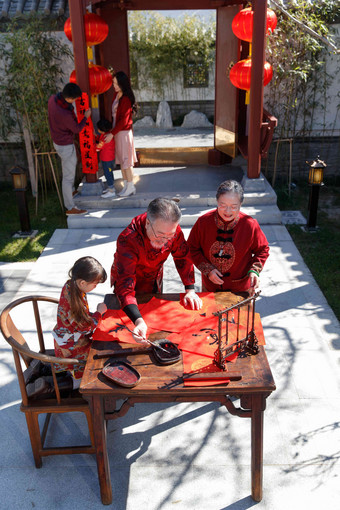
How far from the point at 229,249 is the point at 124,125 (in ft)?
12.0

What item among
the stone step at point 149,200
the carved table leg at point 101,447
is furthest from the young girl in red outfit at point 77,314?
the stone step at point 149,200

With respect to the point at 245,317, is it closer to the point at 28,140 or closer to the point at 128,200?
the point at 128,200

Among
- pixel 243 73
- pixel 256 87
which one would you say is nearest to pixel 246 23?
pixel 243 73

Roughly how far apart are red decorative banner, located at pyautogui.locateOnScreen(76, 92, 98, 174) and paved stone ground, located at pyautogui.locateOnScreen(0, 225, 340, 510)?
315cm

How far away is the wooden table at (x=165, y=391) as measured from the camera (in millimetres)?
2352

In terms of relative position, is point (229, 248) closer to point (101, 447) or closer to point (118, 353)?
point (118, 353)

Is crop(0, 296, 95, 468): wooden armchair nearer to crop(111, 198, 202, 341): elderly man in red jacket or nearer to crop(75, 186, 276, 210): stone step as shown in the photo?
crop(111, 198, 202, 341): elderly man in red jacket

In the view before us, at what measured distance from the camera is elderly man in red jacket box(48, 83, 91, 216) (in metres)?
5.95

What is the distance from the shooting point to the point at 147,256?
10.00 feet

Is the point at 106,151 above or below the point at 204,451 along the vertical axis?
above

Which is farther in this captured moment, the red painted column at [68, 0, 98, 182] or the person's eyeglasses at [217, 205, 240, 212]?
the red painted column at [68, 0, 98, 182]

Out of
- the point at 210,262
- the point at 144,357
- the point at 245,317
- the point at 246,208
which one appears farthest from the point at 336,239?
the point at 144,357

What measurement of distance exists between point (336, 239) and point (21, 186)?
3974mm

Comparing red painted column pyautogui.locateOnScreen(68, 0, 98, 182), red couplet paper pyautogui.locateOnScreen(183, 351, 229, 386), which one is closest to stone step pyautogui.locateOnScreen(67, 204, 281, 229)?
red painted column pyautogui.locateOnScreen(68, 0, 98, 182)
